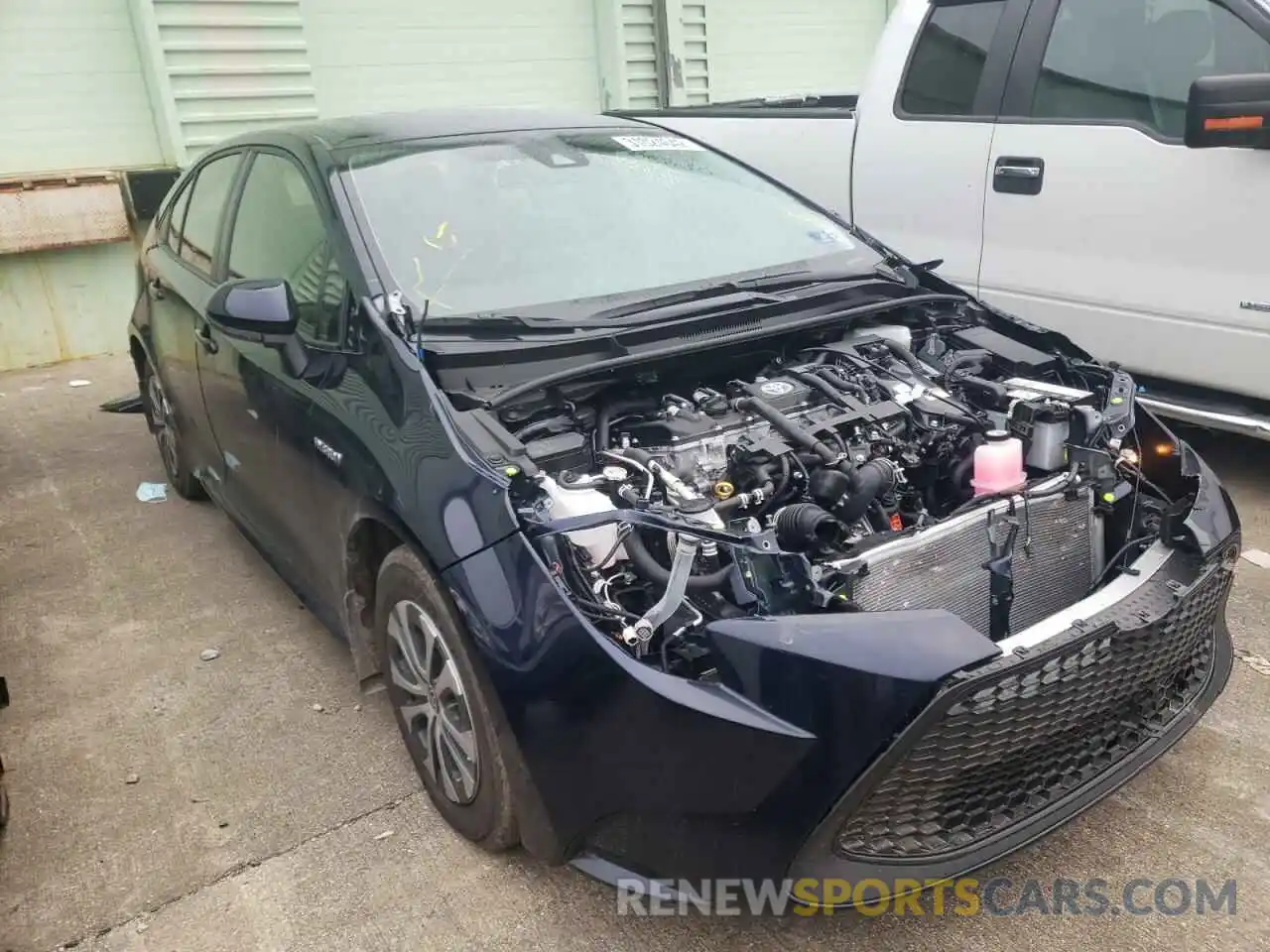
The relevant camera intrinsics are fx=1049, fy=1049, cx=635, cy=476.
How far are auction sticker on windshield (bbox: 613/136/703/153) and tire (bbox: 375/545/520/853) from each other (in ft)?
5.96

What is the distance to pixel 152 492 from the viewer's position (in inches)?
201

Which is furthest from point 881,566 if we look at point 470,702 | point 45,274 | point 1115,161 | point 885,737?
point 45,274

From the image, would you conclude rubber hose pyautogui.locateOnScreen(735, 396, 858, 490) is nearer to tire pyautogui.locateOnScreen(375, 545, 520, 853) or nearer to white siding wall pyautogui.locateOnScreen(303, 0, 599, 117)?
tire pyautogui.locateOnScreen(375, 545, 520, 853)

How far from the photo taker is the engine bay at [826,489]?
82.9 inches

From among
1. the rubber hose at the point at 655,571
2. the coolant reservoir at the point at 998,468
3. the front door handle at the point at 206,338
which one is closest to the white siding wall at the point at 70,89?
the front door handle at the point at 206,338

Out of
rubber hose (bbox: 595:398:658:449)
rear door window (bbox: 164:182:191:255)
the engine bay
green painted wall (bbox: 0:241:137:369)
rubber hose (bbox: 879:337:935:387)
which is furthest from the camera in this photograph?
green painted wall (bbox: 0:241:137:369)

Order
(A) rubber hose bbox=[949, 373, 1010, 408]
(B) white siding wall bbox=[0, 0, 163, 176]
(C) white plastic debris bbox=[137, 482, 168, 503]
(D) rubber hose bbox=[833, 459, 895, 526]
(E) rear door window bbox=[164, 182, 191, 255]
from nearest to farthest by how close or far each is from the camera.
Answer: (D) rubber hose bbox=[833, 459, 895, 526], (A) rubber hose bbox=[949, 373, 1010, 408], (E) rear door window bbox=[164, 182, 191, 255], (C) white plastic debris bbox=[137, 482, 168, 503], (B) white siding wall bbox=[0, 0, 163, 176]

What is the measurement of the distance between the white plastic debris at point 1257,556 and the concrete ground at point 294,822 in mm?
50

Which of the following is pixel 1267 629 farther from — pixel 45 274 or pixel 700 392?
pixel 45 274

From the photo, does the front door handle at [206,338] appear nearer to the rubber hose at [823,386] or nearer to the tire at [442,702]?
the tire at [442,702]

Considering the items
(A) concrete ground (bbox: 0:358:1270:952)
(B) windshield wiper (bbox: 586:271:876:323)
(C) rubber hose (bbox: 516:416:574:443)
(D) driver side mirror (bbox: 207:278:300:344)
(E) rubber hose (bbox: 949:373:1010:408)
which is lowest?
(A) concrete ground (bbox: 0:358:1270:952)

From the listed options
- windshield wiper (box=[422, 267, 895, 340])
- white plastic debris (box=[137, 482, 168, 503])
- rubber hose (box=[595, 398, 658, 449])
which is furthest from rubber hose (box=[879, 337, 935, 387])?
white plastic debris (box=[137, 482, 168, 503])

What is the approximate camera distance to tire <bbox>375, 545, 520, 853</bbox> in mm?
2318

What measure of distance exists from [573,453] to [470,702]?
0.62m
